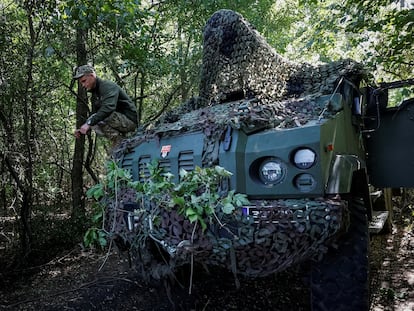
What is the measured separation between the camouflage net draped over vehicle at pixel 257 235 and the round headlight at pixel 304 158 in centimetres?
22

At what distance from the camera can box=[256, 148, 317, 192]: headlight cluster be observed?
2.28 m

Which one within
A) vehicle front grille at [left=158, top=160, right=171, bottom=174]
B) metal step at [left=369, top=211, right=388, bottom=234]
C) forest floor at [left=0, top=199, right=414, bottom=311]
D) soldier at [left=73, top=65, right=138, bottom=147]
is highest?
soldier at [left=73, top=65, right=138, bottom=147]

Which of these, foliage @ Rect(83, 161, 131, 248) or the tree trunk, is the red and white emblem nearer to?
foliage @ Rect(83, 161, 131, 248)

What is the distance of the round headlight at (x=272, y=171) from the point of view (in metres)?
2.38

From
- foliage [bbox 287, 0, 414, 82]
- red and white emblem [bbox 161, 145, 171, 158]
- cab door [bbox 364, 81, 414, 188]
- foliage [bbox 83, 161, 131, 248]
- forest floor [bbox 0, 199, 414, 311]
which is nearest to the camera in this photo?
foliage [bbox 83, 161, 131, 248]

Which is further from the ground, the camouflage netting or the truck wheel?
the camouflage netting

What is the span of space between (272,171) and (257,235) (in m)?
0.43

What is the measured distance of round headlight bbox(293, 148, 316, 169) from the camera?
2281 mm

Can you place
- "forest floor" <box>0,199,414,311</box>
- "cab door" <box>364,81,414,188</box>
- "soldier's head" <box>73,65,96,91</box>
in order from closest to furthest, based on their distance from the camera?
"forest floor" <box>0,199,414,311</box>, "cab door" <box>364,81,414,188</box>, "soldier's head" <box>73,65,96,91</box>

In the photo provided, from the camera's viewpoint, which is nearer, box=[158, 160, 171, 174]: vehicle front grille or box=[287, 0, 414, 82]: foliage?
box=[158, 160, 171, 174]: vehicle front grille

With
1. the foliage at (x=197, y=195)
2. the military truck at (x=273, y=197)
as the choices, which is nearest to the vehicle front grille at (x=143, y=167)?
the military truck at (x=273, y=197)

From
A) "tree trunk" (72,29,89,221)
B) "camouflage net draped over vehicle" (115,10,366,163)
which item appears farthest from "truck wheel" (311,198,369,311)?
"tree trunk" (72,29,89,221)

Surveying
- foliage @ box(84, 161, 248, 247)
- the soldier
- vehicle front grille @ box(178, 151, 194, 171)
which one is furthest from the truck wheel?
the soldier

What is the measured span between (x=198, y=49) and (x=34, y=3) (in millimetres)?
4073
